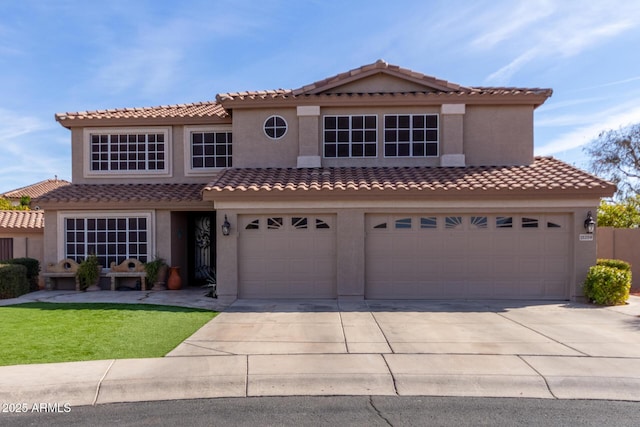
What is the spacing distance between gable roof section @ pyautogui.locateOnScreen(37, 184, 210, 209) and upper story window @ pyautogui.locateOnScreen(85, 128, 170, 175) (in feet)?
2.91

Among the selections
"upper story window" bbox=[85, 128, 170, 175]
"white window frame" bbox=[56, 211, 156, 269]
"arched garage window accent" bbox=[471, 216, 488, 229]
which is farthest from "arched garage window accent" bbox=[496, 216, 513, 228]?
"upper story window" bbox=[85, 128, 170, 175]

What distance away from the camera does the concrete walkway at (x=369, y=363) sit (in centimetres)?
542

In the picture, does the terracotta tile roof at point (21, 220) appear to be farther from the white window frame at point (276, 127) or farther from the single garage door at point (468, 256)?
the single garage door at point (468, 256)

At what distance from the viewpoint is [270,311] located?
10.0 m

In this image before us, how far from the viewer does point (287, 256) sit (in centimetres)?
1157

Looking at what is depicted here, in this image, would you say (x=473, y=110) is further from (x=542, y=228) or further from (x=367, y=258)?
(x=367, y=258)

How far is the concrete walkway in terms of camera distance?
5.42 metres

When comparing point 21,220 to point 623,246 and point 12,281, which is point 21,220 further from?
point 623,246

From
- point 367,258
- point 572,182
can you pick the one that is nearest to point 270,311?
point 367,258

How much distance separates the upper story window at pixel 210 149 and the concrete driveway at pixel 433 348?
19.6 feet

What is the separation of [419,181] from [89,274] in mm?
10338

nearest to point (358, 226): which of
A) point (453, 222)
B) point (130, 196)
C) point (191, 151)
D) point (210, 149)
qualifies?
point (453, 222)

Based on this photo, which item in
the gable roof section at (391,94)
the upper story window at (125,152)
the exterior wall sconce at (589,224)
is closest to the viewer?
the exterior wall sconce at (589,224)

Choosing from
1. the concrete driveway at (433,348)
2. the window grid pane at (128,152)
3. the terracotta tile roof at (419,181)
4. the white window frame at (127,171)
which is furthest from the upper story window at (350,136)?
the window grid pane at (128,152)
